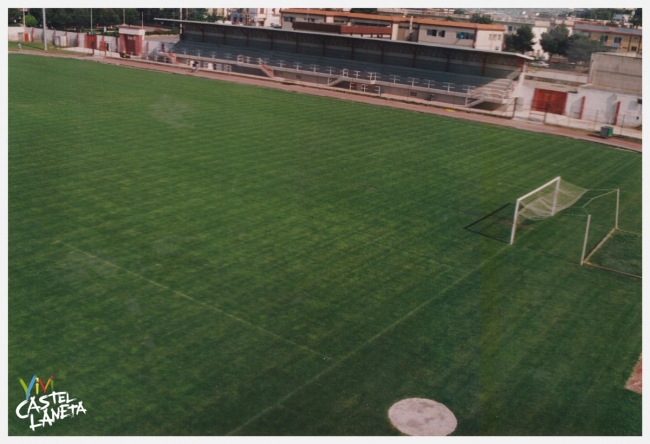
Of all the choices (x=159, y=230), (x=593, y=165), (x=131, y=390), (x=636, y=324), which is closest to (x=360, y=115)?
(x=593, y=165)

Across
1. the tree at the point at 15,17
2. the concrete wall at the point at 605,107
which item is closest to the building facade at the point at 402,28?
the concrete wall at the point at 605,107

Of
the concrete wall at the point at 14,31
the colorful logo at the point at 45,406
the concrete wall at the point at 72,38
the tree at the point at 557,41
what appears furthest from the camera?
the tree at the point at 557,41

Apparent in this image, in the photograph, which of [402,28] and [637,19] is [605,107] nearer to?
[402,28]

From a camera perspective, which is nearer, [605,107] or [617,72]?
[605,107]

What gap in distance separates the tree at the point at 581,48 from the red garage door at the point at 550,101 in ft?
110

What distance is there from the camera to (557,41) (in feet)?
285

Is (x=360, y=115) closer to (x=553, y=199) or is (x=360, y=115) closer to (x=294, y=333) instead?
(x=553, y=199)

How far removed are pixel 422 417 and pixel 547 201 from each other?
57.0 ft

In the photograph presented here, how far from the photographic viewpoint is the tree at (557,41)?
285ft

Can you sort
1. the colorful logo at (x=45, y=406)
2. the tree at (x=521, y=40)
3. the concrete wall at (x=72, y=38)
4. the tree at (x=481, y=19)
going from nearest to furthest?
the colorful logo at (x=45, y=406) < the concrete wall at (x=72, y=38) < the tree at (x=521, y=40) < the tree at (x=481, y=19)

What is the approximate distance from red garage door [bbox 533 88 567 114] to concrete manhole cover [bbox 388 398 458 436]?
142ft

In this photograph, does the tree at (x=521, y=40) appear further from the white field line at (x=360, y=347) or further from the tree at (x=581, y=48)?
the white field line at (x=360, y=347)

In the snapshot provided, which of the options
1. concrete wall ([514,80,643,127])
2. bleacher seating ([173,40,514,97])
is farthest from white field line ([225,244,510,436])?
bleacher seating ([173,40,514,97])

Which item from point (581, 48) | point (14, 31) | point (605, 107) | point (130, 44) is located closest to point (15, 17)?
point (14, 31)
